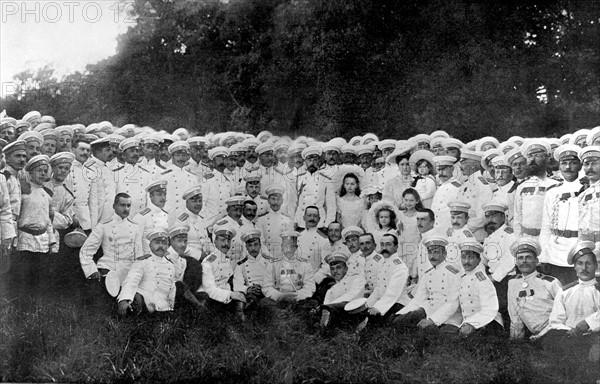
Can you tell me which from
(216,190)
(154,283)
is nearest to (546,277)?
(216,190)

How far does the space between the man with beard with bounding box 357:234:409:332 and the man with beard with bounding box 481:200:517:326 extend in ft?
2.11

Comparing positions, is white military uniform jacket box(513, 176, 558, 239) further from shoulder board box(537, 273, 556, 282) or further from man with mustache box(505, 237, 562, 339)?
shoulder board box(537, 273, 556, 282)

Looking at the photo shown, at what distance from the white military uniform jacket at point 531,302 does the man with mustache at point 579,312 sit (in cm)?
6

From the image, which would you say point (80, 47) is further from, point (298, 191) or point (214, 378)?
point (214, 378)

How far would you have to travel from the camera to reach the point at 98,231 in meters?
5.91

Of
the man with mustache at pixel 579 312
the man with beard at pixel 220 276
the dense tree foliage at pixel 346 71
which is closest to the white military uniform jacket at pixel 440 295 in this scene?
the man with mustache at pixel 579 312

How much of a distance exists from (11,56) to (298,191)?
2536 millimetres

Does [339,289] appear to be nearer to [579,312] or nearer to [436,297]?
[436,297]

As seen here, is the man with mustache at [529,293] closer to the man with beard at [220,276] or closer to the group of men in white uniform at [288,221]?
the group of men in white uniform at [288,221]

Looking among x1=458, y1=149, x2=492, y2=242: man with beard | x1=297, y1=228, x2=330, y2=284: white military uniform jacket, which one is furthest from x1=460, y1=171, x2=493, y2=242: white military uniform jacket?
x1=297, y1=228, x2=330, y2=284: white military uniform jacket

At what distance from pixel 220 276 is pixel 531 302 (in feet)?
7.78

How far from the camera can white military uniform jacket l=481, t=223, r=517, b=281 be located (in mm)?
5621

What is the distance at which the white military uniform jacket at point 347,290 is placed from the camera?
5789 millimetres

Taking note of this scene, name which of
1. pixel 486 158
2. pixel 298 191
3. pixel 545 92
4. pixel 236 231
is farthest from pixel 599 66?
pixel 236 231
